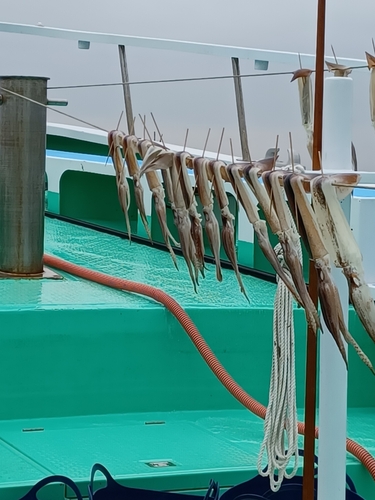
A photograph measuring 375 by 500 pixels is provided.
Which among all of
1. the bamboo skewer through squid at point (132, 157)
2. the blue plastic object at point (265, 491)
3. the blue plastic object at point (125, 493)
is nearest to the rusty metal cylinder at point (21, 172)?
the blue plastic object at point (125, 493)

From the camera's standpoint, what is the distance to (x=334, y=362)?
1718mm

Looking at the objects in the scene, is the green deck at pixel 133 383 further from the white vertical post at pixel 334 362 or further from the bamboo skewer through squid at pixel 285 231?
the bamboo skewer through squid at pixel 285 231

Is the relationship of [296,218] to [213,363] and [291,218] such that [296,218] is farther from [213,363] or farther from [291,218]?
[213,363]

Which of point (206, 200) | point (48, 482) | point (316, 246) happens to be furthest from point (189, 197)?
point (48, 482)

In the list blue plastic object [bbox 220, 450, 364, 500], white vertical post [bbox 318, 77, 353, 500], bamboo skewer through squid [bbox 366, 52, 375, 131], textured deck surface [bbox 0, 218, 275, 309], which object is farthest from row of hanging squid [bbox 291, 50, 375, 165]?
textured deck surface [bbox 0, 218, 275, 309]

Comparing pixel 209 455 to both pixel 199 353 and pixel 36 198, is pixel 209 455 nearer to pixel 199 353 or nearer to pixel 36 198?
pixel 199 353

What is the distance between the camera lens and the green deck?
2.54 metres

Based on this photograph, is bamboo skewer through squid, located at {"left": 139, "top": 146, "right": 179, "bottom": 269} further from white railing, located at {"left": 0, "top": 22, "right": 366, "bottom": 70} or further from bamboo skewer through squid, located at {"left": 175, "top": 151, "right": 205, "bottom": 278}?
white railing, located at {"left": 0, "top": 22, "right": 366, "bottom": 70}

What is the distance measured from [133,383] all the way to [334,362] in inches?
49.8

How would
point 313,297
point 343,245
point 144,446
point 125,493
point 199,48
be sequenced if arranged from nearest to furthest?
point 343,245 < point 313,297 < point 125,493 < point 144,446 < point 199,48

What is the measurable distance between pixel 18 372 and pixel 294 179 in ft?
5.24

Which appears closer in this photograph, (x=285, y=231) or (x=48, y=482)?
(x=285, y=231)

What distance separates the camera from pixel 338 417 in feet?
5.74

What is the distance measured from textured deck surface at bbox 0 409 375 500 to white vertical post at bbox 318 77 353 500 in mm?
666
